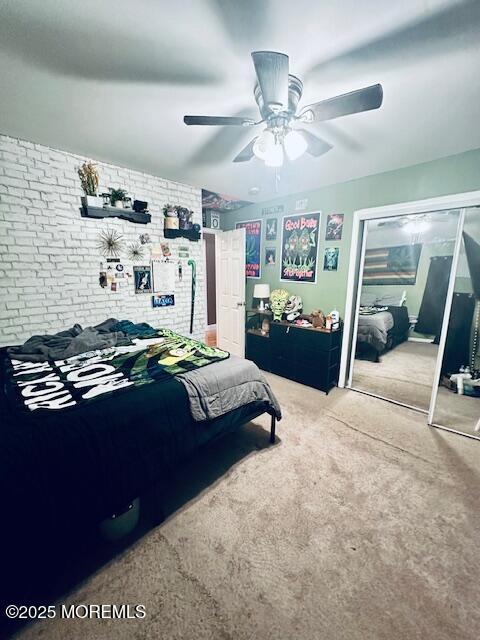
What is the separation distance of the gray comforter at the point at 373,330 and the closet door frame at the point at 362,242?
626mm

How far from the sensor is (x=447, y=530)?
58.8 inches

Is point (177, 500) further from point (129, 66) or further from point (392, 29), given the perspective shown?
point (392, 29)

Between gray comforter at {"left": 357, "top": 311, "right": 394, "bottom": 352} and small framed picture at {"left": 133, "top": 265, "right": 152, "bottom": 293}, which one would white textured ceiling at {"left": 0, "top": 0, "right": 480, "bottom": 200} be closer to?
small framed picture at {"left": 133, "top": 265, "right": 152, "bottom": 293}

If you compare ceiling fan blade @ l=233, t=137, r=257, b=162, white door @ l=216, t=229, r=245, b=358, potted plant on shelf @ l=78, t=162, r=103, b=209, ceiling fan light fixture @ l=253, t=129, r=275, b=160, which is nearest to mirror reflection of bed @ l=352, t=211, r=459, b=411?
white door @ l=216, t=229, r=245, b=358

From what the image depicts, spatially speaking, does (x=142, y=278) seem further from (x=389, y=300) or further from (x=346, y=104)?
(x=389, y=300)

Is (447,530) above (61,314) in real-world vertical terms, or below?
below

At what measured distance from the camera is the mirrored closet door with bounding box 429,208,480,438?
104 inches

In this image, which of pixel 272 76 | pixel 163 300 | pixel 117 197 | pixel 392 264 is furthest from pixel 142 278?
pixel 392 264

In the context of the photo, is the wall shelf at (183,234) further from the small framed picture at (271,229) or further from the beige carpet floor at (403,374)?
the beige carpet floor at (403,374)

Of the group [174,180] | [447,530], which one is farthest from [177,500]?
[174,180]

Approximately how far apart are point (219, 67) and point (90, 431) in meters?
2.03

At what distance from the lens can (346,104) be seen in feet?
4.12

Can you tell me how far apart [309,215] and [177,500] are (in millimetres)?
3413

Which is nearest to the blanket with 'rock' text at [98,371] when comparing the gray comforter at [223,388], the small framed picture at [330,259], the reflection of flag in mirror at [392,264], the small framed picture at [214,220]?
the gray comforter at [223,388]
